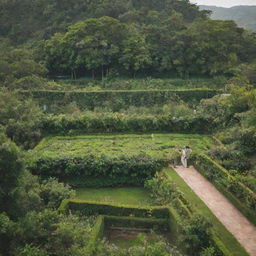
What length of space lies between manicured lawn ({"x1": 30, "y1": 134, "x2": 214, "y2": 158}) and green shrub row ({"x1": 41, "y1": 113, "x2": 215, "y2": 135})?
752 millimetres

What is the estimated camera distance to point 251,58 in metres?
39.1

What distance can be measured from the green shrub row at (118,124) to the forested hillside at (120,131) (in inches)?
3.1

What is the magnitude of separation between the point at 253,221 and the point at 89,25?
30667 millimetres

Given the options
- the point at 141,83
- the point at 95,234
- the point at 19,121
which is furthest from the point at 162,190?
the point at 141,83

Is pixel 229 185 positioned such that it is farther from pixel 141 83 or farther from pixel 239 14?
pixel 239 14

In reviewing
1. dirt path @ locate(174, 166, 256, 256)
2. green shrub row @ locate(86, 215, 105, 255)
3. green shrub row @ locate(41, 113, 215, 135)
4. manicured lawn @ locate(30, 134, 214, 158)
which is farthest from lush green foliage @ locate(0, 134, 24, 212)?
green shrub row @ locate(41, 113, 215, 135)

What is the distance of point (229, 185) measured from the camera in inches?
516

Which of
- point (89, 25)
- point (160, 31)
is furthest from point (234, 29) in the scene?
point (89, 25)

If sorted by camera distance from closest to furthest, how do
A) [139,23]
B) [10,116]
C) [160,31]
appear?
[10,116], [160,31], [139,23]

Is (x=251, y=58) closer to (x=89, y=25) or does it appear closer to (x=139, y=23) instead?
(x=139, y=23)

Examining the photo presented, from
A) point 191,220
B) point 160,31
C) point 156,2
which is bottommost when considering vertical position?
point 191,220

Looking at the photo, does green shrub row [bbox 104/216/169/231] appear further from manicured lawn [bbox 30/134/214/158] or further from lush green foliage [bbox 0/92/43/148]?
lush green foliage [bbox 0/92/43/148]

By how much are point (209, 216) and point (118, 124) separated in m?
12.3

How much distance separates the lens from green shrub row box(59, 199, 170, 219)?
40.1 ft
